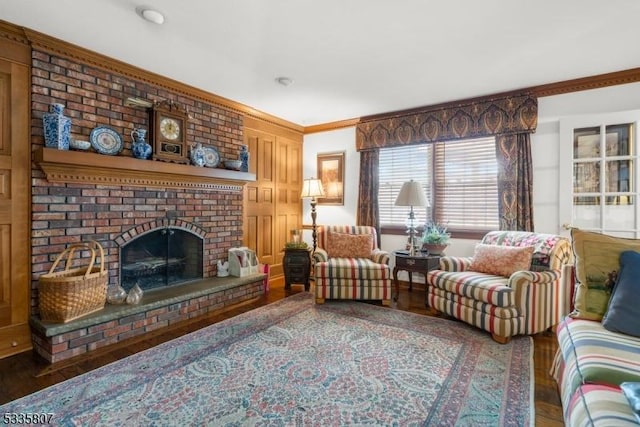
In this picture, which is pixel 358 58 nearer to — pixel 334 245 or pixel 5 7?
pixel 334 245

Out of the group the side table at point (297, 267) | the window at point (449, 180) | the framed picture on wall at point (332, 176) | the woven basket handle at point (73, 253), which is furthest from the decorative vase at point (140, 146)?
the window at point (449, 180)

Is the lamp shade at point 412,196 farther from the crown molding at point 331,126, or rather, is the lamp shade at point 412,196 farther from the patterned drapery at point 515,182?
the crown molding at point 331,126

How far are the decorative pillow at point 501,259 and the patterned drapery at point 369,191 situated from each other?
160 cm

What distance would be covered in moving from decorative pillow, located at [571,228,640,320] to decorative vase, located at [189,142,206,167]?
350 cm

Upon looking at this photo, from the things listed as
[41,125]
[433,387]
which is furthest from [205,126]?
[433,387]

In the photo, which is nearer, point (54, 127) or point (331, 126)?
point (54, 127)

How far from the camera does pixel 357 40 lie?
2590 mm

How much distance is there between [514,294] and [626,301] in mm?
984

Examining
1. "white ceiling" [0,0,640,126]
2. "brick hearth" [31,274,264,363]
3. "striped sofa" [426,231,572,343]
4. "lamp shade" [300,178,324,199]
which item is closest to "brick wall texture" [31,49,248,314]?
"white ceiling" [0,0,640,126]

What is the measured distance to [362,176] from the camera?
4754mm

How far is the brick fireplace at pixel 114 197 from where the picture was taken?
2523 millimetres

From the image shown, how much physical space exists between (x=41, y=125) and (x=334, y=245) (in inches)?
121

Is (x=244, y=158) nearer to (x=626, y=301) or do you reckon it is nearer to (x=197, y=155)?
(x=197, y=155)

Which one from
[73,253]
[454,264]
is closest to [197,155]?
[73,253]
